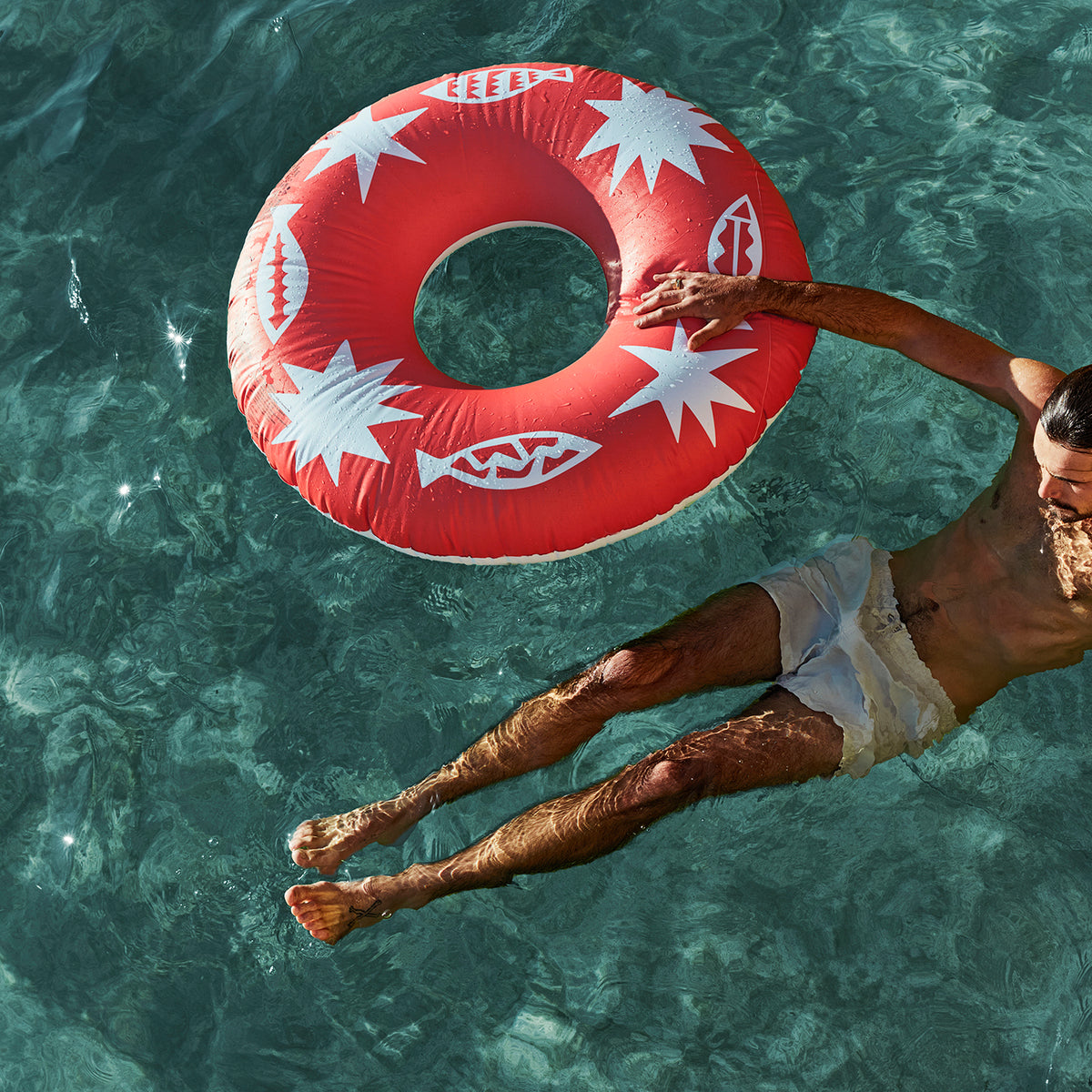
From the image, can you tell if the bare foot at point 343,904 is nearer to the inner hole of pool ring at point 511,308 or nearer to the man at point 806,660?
the man at point 806,660

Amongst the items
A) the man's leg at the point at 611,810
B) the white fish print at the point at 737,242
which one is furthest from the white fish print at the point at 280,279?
the man's leg at the point at 611,810

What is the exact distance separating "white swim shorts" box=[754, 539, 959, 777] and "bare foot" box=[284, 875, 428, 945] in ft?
3.56

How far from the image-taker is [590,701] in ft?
8.65

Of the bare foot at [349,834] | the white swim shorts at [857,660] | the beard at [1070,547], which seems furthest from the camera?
the bare foot at [349,834]

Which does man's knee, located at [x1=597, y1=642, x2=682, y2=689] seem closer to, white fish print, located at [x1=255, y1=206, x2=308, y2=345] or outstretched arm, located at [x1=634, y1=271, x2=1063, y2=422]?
outstretched arm, located at [x1=634, y1=271, x2=1063, y2=422]

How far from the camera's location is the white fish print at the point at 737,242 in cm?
270

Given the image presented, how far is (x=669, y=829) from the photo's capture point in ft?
9.55

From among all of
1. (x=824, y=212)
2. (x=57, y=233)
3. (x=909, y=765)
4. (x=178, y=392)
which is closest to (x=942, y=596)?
(x=909, y=765)

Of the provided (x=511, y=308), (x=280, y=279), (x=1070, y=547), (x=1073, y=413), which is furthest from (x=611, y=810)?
(x=511, y=308)

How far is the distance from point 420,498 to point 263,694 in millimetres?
927

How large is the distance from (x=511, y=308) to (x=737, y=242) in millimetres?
1064

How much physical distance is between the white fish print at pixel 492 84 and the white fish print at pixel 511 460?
3.48 feet

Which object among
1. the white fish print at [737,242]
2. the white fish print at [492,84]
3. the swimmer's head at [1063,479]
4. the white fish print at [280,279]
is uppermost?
the white fish print at [492,84]

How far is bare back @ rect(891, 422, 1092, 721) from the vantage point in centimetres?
244
